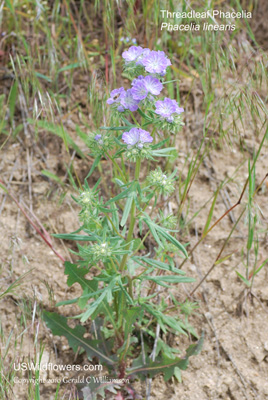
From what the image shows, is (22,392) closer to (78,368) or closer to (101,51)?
(78,368)

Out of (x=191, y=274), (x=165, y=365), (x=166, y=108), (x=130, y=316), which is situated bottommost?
(x=165, y=365)

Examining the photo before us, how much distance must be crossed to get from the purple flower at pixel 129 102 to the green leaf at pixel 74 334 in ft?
4.21

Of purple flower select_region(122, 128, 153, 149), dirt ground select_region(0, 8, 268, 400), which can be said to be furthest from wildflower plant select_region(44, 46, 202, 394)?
dirt ground select_region(0, 8, 268, 400)

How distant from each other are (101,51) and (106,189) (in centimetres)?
136

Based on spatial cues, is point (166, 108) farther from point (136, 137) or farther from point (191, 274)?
point (191, 274)

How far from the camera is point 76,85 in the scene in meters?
3.71

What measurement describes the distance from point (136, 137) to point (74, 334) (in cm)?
126

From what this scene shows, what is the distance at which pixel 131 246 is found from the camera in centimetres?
215

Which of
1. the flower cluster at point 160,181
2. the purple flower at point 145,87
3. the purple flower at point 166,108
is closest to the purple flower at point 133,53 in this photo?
the purple flower at point 145,87

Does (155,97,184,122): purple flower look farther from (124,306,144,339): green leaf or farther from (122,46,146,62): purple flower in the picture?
A: (124,306,144,339): green leaf

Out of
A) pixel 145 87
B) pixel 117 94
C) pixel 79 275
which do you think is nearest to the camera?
pixel 145 87

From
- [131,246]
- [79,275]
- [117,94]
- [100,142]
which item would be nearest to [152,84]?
[117,94]

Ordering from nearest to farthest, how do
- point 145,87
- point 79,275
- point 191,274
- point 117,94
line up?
point 145,87
point 117,94
point 79,275
point 191,274

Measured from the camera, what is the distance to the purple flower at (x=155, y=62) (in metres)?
1.87
